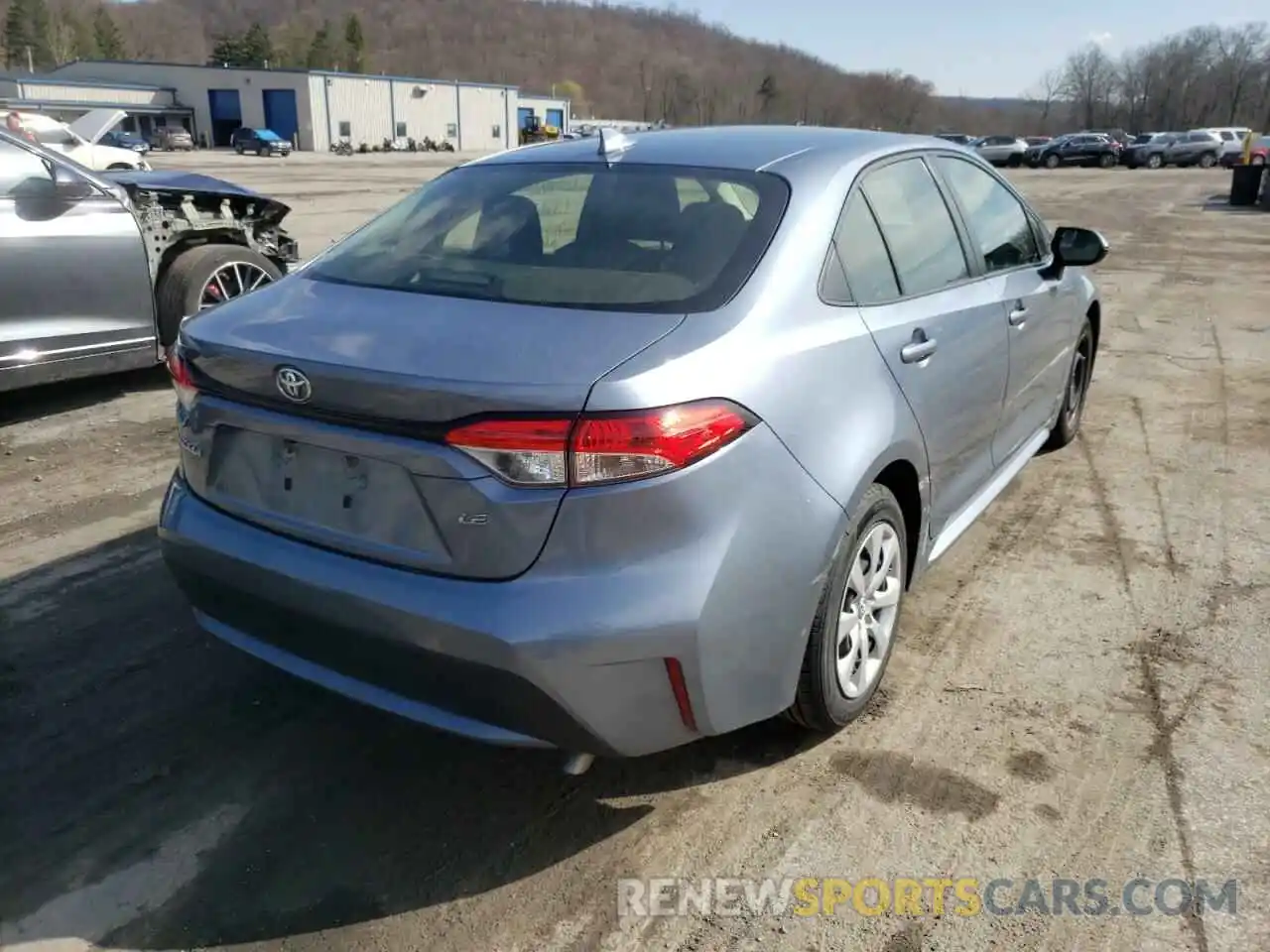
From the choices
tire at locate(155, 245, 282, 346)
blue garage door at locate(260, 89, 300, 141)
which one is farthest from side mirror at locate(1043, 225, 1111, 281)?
blue garage door at locate(260, 89, 300, 141)

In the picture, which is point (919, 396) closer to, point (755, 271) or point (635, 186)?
point (755, 271)

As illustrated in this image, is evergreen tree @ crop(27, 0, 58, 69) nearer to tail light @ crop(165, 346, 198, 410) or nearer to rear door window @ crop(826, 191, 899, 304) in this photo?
tail light @ crop(165, 346, 198, 410)

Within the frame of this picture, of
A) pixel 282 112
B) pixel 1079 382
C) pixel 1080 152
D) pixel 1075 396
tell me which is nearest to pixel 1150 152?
pixel 1080 152

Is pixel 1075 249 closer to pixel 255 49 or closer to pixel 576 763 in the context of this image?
pixel 576 763

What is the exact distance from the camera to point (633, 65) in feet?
624

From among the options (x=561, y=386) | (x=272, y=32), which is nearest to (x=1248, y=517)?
(x=561, y=386)

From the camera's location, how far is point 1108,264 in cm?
1427

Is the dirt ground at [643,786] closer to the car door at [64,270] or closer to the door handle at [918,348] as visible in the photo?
the door handle at [918,348]

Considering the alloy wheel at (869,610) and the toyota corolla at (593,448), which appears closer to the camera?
the toyota corolla at (593,448)

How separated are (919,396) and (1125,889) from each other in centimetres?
141

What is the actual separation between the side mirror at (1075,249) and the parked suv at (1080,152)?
51.4m

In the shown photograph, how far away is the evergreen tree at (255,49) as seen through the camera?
372ft

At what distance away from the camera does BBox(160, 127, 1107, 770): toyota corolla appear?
2.18m

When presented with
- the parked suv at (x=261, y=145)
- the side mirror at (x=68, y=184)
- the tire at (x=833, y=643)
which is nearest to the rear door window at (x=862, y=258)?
the tire at (x=833, y=643)
